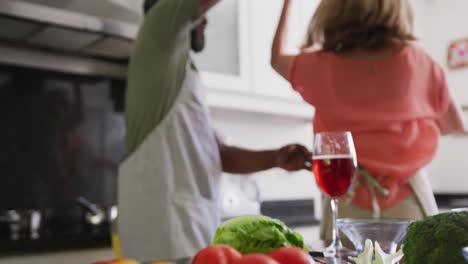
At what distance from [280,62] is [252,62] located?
84cm

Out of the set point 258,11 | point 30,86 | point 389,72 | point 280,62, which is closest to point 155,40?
point 280,62

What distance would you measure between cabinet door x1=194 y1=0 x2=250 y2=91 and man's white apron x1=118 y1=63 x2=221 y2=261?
664mm

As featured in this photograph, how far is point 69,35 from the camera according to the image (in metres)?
1.55

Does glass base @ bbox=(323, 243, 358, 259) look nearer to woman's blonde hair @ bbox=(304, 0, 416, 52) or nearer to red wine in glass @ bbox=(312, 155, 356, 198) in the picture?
red wine in glass @ bbox=(312, 155, 356, 198)

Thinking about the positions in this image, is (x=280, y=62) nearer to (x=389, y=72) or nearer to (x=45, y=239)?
(x=389, y=72)

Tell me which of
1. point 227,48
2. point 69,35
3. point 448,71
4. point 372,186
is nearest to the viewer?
point 372,186

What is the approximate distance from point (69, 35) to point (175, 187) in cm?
65

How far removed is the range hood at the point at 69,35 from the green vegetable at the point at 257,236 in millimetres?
991

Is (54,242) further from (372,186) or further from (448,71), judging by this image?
(448,71)

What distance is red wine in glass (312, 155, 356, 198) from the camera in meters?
0.79

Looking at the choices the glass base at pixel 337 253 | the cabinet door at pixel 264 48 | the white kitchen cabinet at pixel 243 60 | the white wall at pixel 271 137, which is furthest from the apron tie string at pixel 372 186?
the white wall at pixel 271 137

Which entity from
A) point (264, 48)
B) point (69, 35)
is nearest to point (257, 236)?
point (69, 35)

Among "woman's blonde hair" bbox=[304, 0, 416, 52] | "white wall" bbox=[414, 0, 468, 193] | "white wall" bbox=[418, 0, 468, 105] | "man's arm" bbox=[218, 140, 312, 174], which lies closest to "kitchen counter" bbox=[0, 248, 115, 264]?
"man's arm" bbox=[218, 140, 312, 174]

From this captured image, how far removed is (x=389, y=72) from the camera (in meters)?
1.11
